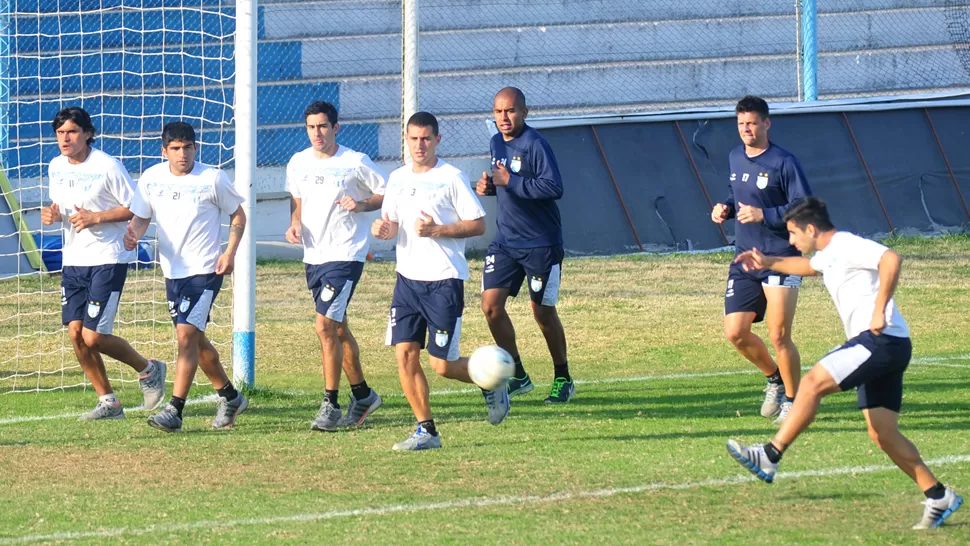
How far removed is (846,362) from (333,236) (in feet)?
12.5

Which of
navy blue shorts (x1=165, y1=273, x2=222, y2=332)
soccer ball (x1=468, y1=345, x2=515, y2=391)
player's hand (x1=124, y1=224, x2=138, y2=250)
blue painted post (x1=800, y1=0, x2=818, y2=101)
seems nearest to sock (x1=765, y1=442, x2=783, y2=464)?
soccer ball (x1=468, y1=345, x2=515, y2=391)

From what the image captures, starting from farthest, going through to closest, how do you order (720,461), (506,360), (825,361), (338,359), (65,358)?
(65,358) → (338,359) → (506,360) → (720,461) → (825,361)

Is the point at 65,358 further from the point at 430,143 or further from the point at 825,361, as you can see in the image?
the point at 825,361

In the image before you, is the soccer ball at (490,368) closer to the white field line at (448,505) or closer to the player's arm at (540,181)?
the white field line at (448,505)

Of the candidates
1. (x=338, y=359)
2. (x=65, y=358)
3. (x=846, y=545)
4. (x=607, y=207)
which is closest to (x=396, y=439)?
(x=338, y=359)

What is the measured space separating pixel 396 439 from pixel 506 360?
0.87 metres

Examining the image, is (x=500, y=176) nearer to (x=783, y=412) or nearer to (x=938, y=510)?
(x=783, y=412)

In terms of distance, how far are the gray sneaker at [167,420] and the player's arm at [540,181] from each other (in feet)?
8.29

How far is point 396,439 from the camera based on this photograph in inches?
327

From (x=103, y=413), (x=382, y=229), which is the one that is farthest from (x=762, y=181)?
(x=103, y=413)

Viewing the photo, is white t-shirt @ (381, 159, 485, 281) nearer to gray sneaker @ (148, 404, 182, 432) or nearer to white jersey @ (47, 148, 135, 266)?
gray sneaker @ (148, 404, 182, 432)

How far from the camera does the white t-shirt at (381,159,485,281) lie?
798 cm

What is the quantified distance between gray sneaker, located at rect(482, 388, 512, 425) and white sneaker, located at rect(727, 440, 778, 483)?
2.26 metres

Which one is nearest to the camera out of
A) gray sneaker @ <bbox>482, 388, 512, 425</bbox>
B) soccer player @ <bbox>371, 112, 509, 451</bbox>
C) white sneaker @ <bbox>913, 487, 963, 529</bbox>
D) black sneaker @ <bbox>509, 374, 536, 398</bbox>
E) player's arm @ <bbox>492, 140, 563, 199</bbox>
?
white sneaker @ <bbox>913, 487, 963, 529</bbox>
